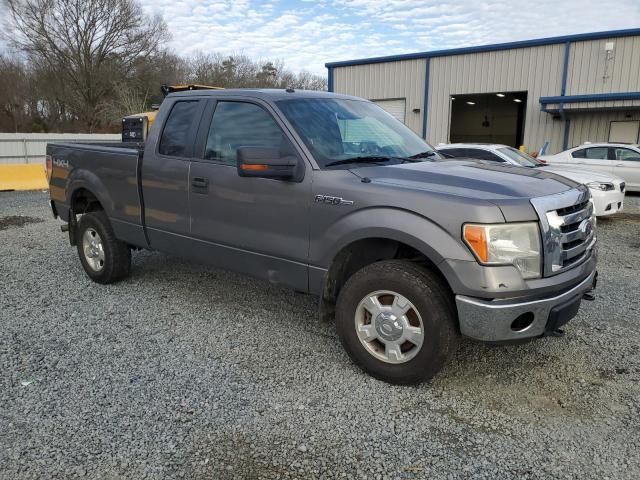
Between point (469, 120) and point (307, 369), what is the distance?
31500mm

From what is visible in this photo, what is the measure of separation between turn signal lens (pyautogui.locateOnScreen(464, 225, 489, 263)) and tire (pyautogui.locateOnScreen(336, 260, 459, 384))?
37cm

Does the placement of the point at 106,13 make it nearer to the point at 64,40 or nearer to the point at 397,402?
the point at 64,40

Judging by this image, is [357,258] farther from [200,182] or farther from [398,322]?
[200,182]

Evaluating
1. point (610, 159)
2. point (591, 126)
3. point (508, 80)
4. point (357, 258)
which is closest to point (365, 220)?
point (357, 258)

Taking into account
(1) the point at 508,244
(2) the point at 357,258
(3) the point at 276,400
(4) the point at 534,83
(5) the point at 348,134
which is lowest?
(3) the point at 276,400

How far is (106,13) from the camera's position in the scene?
3944cm

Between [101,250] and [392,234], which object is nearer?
[392,234]

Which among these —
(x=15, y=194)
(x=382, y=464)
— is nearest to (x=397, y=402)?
(x=382, y=464)

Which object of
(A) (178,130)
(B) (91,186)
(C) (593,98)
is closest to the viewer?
(A) (178,130)

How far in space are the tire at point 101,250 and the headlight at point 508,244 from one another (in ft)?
12.7

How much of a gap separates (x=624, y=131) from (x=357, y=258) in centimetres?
1979

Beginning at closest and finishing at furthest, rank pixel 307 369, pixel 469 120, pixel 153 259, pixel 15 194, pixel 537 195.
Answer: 1. pixel 537 195
2. pixel 307 369
3. pixel 153 259
4. pixel 15 194
5. pixel 469 120

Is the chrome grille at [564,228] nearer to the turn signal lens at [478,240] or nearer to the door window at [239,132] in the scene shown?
the turn signal lens at [478,240]

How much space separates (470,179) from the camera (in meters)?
3.32
